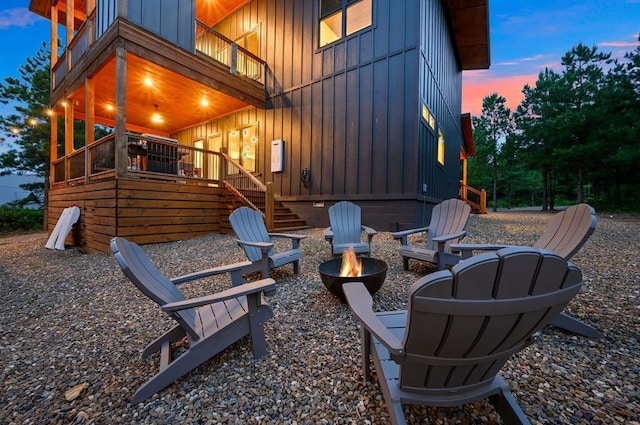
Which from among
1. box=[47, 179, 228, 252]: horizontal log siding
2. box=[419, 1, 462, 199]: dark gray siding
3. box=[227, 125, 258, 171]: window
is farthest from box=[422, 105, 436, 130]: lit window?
box=[47, 179, 228, 252]: horizontal log siding

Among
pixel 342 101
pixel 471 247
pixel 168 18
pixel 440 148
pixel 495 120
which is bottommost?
pixel 471 247

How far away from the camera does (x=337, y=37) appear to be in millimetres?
7363

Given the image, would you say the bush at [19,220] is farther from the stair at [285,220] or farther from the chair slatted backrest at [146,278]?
the chair slatted backrest at [146,278]

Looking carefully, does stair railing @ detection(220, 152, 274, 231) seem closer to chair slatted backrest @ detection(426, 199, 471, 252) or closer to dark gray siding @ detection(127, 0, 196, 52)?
dark gray siding @ detection(127, 0, 196, 52)

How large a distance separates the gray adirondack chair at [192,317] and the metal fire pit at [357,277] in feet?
2.61

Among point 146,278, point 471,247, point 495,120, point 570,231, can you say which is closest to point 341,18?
point 471,247

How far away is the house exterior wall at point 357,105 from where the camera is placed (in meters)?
6.25

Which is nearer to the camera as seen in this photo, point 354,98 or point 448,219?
point 448,219

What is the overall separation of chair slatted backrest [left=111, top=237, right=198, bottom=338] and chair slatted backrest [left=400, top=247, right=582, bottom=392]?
1280 mm

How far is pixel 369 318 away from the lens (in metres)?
1.13

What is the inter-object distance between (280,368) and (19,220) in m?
16.8

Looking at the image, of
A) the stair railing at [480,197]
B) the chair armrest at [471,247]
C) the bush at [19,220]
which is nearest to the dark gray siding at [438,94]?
the stair railing at [480,197]

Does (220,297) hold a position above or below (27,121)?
below

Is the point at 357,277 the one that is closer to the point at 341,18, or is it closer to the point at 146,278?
the point at 146,278
